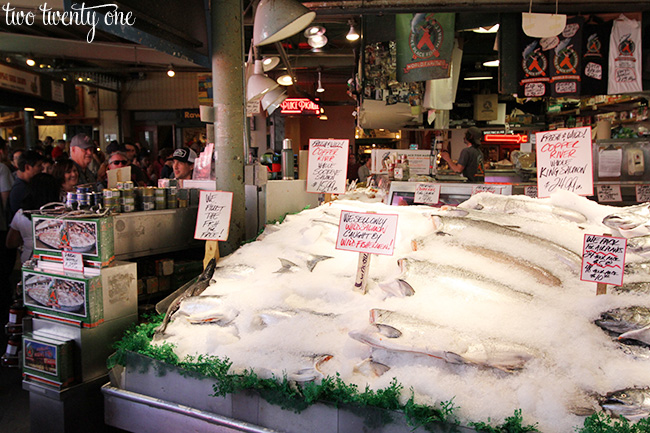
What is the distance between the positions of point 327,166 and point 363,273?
131 centimetres

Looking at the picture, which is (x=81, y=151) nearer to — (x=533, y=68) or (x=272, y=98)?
(x=272, y=98)

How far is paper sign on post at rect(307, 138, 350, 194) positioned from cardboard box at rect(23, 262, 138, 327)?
58.4 inches

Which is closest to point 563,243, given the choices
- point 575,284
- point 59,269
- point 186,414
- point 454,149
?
point 575,284

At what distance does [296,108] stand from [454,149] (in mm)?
5342

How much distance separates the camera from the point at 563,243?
2.44 m

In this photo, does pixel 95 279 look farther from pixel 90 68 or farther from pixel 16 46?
pixel 90 68

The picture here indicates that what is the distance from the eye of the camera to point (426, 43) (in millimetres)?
5285

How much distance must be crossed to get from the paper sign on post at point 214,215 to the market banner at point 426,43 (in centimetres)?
345

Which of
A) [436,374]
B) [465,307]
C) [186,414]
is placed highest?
[465,307]

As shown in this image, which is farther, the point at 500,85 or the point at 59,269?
the point at 500,85

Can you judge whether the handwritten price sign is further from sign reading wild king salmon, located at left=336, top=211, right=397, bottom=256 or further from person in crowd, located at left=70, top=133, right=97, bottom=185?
person in crowd, located at left=70, top=133, right=97, bottom=185

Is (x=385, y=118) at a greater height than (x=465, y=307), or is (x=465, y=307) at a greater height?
(x=385, y=118)

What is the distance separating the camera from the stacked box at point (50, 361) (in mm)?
2408

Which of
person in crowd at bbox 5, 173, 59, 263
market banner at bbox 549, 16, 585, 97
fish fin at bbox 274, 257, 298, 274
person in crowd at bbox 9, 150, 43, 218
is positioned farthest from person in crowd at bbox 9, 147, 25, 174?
market banner at bbox 549, 16, 585, 97
